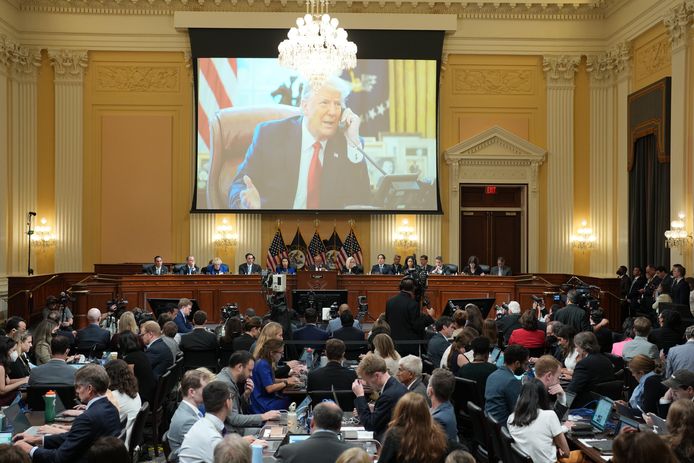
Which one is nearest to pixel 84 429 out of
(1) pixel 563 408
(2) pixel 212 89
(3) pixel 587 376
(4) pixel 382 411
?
(4) pixel 382 411

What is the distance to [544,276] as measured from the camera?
21.5 meters

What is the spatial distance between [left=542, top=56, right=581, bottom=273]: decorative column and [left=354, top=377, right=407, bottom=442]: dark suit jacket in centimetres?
1603

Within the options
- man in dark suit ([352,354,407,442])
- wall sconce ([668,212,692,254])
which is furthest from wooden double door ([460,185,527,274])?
man in dark suit ([352,354,407,442])

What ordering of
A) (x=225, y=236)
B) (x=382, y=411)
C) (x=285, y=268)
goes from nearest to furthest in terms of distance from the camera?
(x=382, y=411), (x=285, y=268), (x=225, y=236)

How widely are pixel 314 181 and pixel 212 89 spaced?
3.47m

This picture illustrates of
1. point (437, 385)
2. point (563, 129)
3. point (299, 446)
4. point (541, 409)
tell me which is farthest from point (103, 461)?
point (563, 129)

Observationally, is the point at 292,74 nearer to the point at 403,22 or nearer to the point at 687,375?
the point at 403,22

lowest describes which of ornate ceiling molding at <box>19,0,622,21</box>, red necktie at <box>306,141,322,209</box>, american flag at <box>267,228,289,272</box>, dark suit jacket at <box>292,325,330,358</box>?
dark suit jacket at <box>292,325,330,358</box>

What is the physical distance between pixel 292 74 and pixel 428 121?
364cm

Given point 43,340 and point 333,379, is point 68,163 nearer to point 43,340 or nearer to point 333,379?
point 43,340

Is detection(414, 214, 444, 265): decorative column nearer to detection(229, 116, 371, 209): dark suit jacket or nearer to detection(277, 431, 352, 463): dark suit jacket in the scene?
detection(229, 116, 371, 209): dark suit jacket

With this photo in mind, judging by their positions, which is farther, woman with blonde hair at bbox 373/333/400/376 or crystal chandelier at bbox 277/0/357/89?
crystal chandelier at bbox 277/0/357/89

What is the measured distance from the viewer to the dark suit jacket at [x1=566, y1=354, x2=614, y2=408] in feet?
26.8

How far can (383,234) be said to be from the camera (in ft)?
71.6
